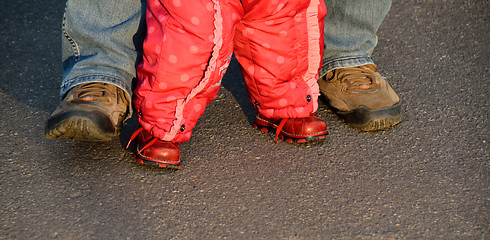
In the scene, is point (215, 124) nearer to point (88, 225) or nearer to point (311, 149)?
point (311, 149)

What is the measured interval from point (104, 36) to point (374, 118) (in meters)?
1.08

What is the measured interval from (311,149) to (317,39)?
408 mm

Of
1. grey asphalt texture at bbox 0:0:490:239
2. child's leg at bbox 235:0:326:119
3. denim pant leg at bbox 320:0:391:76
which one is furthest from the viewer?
denim pant leg at bbox 320:0:391:76

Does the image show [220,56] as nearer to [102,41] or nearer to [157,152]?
[157,152]

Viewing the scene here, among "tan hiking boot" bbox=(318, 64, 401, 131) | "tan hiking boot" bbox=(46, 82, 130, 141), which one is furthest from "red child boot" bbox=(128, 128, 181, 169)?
"tan hiking boot" bbox=(318, 64, 401, 131)

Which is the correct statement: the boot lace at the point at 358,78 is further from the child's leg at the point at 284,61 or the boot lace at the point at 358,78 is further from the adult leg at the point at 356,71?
the child's leg at the point at 284,61

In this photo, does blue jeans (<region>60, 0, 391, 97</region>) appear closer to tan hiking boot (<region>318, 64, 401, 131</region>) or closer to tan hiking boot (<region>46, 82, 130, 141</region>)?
tan hiking boot (<region>46, 82, 130, 141</region>)

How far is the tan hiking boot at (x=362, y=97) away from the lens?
6.86ft

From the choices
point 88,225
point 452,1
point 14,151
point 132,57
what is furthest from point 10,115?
point 452,1

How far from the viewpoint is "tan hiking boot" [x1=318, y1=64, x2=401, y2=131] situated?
2090mm

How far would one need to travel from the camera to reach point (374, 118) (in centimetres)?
208

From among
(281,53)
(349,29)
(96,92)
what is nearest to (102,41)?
(96,92)

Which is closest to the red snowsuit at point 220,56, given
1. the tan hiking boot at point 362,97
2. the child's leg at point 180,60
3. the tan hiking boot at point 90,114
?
the child's leg at point 180,60

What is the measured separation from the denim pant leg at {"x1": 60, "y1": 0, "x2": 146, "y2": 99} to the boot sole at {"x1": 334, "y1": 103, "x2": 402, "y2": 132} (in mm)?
884
